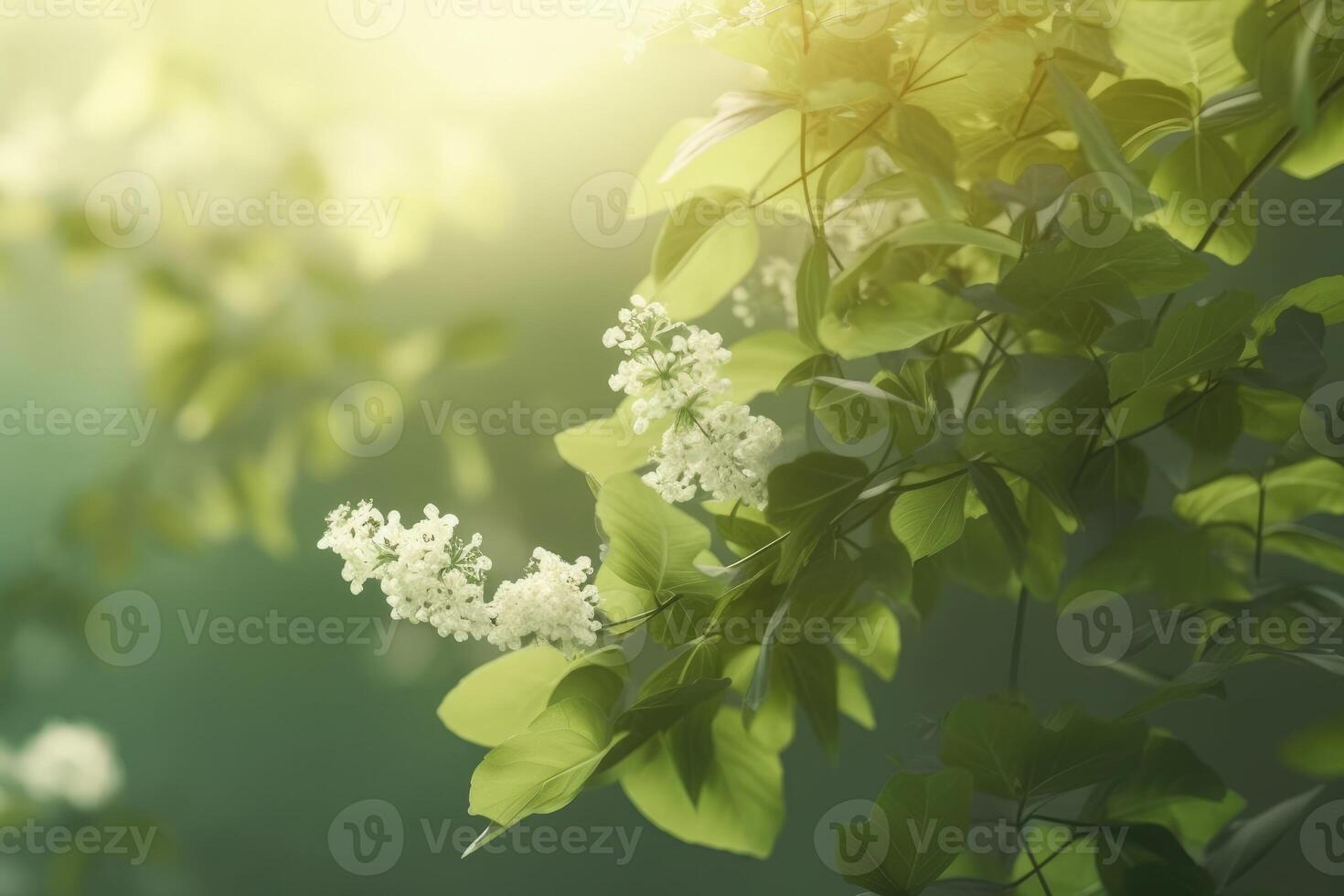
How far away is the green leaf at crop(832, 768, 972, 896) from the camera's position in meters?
0.50

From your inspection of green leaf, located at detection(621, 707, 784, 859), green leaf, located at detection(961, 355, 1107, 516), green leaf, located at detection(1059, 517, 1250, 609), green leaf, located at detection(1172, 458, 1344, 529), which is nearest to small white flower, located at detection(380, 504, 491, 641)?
green leaf, located at detection(621, 707, 784, 859)

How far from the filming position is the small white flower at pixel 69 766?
0.95 metres

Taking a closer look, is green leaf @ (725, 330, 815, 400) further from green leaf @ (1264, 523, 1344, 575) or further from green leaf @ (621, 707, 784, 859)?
green leaf @ (1264, 523, 1344, 575)

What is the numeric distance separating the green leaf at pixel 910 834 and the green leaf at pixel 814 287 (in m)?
0.28

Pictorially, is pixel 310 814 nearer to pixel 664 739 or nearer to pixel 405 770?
pixel 405 770

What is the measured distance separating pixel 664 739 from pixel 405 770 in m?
0.42

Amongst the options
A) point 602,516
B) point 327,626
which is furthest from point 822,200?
point 327,626

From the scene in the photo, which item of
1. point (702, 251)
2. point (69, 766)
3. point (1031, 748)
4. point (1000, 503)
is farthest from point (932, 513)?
point (69, 766)

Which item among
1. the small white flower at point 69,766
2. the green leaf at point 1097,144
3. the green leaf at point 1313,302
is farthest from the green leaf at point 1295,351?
the small white flower at point 69,766

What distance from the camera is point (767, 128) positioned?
648mm

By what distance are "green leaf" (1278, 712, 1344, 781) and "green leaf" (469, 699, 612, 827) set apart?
51 centimetres

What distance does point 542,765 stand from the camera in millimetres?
525

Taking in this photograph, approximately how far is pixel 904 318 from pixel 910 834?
294mm

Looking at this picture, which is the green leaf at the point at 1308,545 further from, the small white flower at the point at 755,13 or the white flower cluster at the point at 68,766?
the white flower cluster at the point at 68,766
